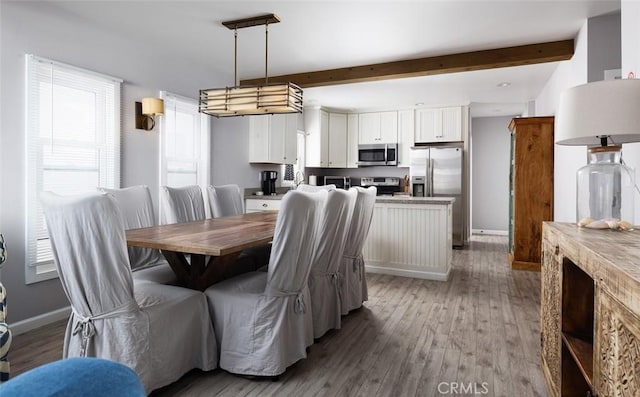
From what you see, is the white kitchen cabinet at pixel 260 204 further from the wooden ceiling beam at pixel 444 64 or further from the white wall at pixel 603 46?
the white wall at pixel 603 46

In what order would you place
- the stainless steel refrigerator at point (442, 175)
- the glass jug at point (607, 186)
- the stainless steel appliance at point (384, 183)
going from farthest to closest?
the stainless steel appliance at point (384, 183) → the stainless steel refrigerator at point (442, 175) → the glass jug at point (607, 186)

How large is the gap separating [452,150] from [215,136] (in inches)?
152

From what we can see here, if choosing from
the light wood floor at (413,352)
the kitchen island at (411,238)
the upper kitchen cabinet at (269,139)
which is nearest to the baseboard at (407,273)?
the kitchen island at (411,238)

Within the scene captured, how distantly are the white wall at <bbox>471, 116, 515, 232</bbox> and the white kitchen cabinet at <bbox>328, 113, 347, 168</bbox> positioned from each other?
8.78 feet

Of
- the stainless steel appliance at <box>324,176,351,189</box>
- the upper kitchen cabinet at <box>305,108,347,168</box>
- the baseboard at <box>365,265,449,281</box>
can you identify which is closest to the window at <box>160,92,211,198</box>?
the baseboard at <box>365,265,449,281</box>

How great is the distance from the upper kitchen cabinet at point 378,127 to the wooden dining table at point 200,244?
4.68 metres

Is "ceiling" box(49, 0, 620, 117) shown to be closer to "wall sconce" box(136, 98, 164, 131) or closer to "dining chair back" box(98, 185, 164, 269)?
"wall sconce" box(136, 98, 164, 131)

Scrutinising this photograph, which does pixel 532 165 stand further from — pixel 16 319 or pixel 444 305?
pixel 16 319

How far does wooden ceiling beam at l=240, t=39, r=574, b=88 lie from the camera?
3.84 metres

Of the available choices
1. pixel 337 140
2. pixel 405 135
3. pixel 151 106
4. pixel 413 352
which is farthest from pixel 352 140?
pixel 413 352

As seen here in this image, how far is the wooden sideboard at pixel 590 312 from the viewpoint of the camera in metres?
Result: 0.93

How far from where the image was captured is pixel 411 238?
171 inches

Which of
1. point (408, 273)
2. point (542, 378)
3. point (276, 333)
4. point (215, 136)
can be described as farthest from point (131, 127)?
point (542, 378)

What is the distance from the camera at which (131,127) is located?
3.75 meters
